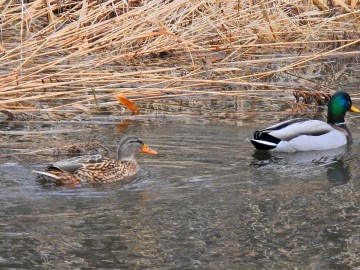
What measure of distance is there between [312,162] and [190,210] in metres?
2.13

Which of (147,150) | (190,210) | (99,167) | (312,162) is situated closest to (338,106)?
(312,162)

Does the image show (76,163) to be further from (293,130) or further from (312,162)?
(293,130)

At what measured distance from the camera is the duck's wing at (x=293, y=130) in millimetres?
8641

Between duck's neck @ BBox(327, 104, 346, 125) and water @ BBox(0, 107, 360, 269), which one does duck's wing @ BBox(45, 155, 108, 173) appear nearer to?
water @ BBox(0, 107, 360, 269)

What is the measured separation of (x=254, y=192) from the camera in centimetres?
700

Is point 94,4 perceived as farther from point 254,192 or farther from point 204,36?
point 254,192

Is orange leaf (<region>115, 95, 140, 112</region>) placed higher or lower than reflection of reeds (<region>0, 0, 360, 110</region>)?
lower

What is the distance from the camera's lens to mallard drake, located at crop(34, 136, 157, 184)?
7191 mm

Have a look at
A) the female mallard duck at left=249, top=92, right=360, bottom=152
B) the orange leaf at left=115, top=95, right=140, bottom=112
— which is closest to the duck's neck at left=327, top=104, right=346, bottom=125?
the female mallard duck at left=249, top=92, right=360, bottom=152

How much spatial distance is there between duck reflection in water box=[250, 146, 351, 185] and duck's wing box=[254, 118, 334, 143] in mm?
146

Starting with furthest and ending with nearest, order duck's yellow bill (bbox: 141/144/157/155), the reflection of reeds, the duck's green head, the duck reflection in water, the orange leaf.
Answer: the duck's green head
the reflection of reeds
the orange leaf
duck's yellow bill (bbox: 141/144/157/155)
the duck reflection in water

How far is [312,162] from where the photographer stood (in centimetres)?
835

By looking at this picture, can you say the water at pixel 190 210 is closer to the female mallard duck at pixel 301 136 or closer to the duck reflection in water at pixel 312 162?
the duck reflection in water at pixel 312 162

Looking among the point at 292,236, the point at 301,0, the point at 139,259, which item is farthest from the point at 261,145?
the point at 301,0
